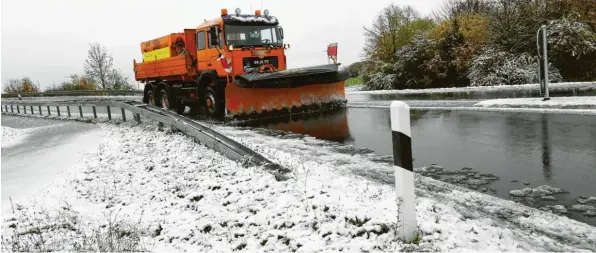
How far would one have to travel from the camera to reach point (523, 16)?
20516 mm

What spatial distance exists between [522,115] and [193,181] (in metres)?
6.76

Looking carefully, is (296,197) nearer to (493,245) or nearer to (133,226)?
(133,226)

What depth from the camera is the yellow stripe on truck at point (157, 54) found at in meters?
15.0

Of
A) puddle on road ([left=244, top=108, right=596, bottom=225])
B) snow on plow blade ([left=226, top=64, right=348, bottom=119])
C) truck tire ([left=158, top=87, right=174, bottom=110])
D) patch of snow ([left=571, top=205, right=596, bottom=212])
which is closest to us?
patch of snow ([left=571, top=205, right=596, bottom=212])

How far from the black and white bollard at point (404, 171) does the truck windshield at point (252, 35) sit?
389 inches

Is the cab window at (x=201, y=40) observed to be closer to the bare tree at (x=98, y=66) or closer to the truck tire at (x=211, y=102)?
the truck tire at (x=211, y=102)

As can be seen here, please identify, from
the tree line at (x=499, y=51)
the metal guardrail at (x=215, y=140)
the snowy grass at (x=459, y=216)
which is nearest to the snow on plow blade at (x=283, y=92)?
the metal guardrail at (x=215, y=140)

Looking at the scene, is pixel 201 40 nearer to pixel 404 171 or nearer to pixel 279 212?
pixel 279 212

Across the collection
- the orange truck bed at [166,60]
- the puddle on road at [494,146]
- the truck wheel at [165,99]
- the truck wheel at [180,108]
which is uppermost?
the orange truck bed at [166,60]

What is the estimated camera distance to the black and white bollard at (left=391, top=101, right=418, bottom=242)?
281 cm

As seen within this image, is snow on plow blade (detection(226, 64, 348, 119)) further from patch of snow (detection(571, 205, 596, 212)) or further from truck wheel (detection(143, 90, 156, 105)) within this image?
patch of snow (detection(571, 205, 596, 212))

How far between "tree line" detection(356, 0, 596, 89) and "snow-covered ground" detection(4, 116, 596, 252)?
16.4m

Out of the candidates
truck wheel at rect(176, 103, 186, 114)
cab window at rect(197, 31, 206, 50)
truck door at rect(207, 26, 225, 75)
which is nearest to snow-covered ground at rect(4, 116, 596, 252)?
truck door at rect(207, 26, 225, 75)

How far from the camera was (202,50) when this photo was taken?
1298 cm
